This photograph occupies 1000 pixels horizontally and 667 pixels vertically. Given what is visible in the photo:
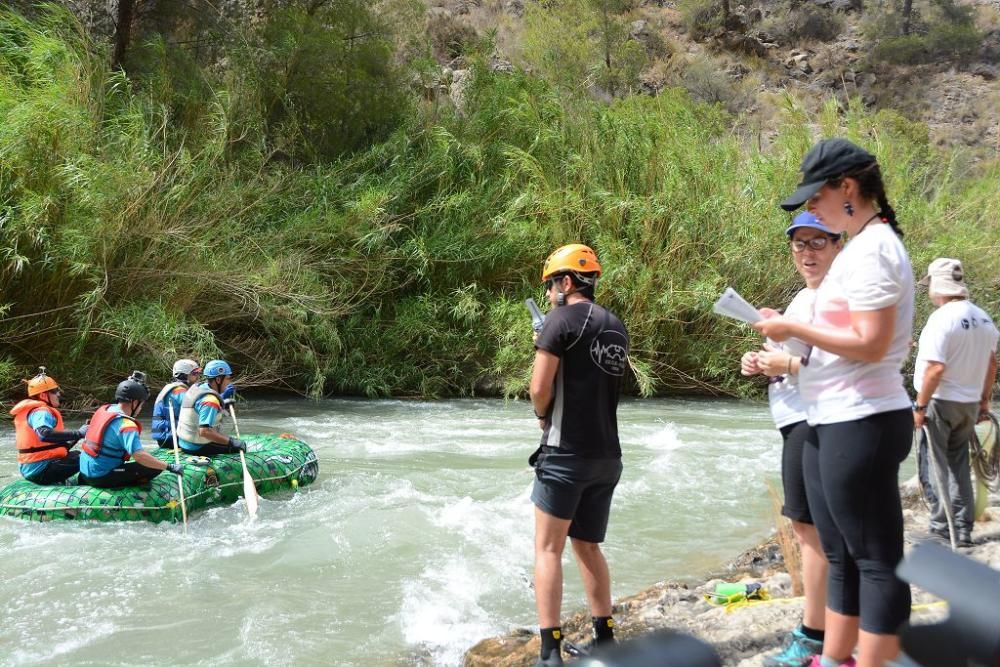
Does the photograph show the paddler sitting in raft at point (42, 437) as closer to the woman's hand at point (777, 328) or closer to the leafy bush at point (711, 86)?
the woman's hand at point (777, 328)

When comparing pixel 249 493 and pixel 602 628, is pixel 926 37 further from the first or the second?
pixel 602 628

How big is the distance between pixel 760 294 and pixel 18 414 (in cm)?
941

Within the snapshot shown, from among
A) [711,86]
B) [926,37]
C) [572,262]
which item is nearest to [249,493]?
[572,262]

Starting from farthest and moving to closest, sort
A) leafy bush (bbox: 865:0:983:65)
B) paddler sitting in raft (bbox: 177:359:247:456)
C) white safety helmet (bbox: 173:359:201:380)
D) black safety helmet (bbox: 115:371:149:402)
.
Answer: leafy bush (bbox: 865:0:983:65), white safety helmet (bbox: 173:359:201:380), paddler sitting in raft (bbox: 177:359:247:456), black safety helmet (bbox: 115:371:149:402)

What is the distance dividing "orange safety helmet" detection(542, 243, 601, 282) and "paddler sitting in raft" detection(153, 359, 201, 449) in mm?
4474

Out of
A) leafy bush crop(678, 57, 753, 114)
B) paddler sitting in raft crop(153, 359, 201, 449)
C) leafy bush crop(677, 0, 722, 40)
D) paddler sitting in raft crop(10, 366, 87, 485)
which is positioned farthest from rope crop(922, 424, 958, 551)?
leafy bush crop(677, 0, 722, 40)

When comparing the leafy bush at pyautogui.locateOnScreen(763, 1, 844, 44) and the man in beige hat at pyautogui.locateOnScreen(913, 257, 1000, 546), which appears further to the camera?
the leafy bush at pyautogui.locateOnScreen(763, 1, 844, 44)

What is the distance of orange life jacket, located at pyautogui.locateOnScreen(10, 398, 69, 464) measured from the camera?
6.21 metres

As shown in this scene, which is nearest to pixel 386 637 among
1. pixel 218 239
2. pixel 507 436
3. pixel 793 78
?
pixel 507 436

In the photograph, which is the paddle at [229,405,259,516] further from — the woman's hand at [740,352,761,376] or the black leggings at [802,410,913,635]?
the black leggings at [802,410,913,635]

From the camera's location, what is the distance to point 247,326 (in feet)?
39.5

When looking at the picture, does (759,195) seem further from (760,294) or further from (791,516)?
(791,516)

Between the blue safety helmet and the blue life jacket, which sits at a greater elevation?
the blue safety helmet

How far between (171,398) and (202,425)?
423mm
